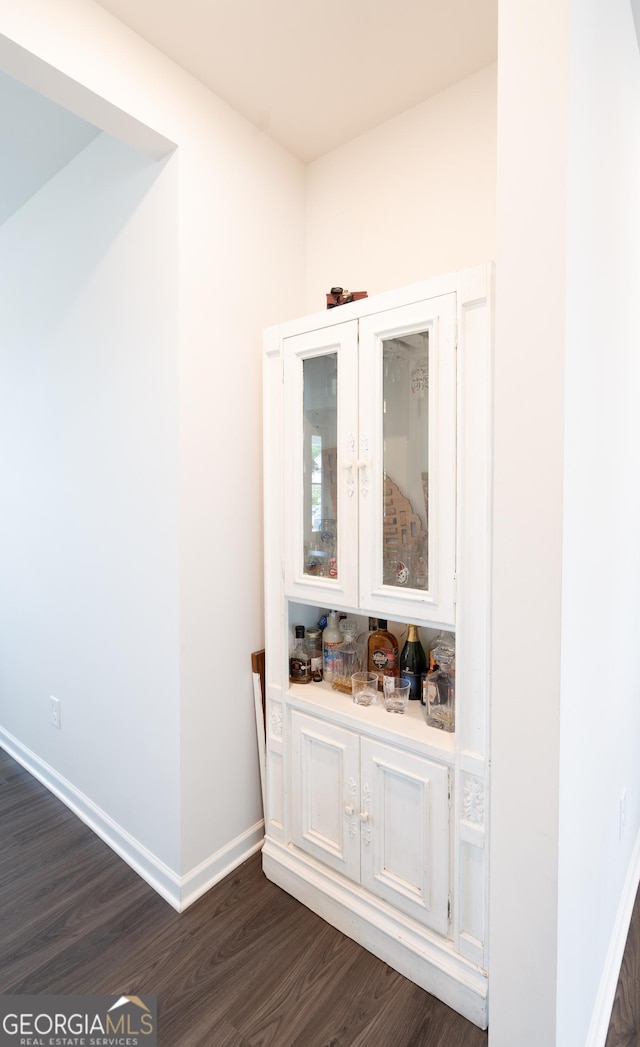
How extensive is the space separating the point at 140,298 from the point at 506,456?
142 cm

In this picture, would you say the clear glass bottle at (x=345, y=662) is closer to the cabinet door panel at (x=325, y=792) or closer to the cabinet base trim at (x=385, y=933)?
the cabinet door panel at (x=325, y=792)

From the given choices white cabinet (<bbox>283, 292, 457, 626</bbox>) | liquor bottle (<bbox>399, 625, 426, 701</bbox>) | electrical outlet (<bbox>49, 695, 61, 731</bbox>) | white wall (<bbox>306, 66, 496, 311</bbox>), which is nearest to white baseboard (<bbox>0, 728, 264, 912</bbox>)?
electrical outlet (<bbox>49, 695, 61, 731</bbox>)

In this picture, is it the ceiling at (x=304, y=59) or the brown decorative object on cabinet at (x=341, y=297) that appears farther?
the brown decorative object on cabinet at (x=341, y=297)

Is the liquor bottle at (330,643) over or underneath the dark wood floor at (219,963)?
over

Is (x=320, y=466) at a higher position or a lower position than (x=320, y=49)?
lower

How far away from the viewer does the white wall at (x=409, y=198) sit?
1.63 m

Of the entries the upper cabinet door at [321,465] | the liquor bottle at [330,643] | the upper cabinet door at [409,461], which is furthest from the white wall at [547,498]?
the liquor bottle at [330,643]

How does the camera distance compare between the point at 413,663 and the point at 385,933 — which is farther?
the point at 413,663

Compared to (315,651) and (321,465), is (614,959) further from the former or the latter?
(321,465)

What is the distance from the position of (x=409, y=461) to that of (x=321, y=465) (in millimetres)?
328

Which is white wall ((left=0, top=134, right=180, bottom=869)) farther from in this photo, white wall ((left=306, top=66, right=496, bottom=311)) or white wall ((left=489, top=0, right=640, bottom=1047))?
white wall ((left=489, top=0, right=640, bottom=1047))

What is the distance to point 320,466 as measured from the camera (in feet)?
5.46

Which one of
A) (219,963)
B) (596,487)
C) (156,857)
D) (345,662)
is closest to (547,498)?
(596,487)

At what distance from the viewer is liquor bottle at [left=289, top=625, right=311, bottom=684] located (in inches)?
70.4
